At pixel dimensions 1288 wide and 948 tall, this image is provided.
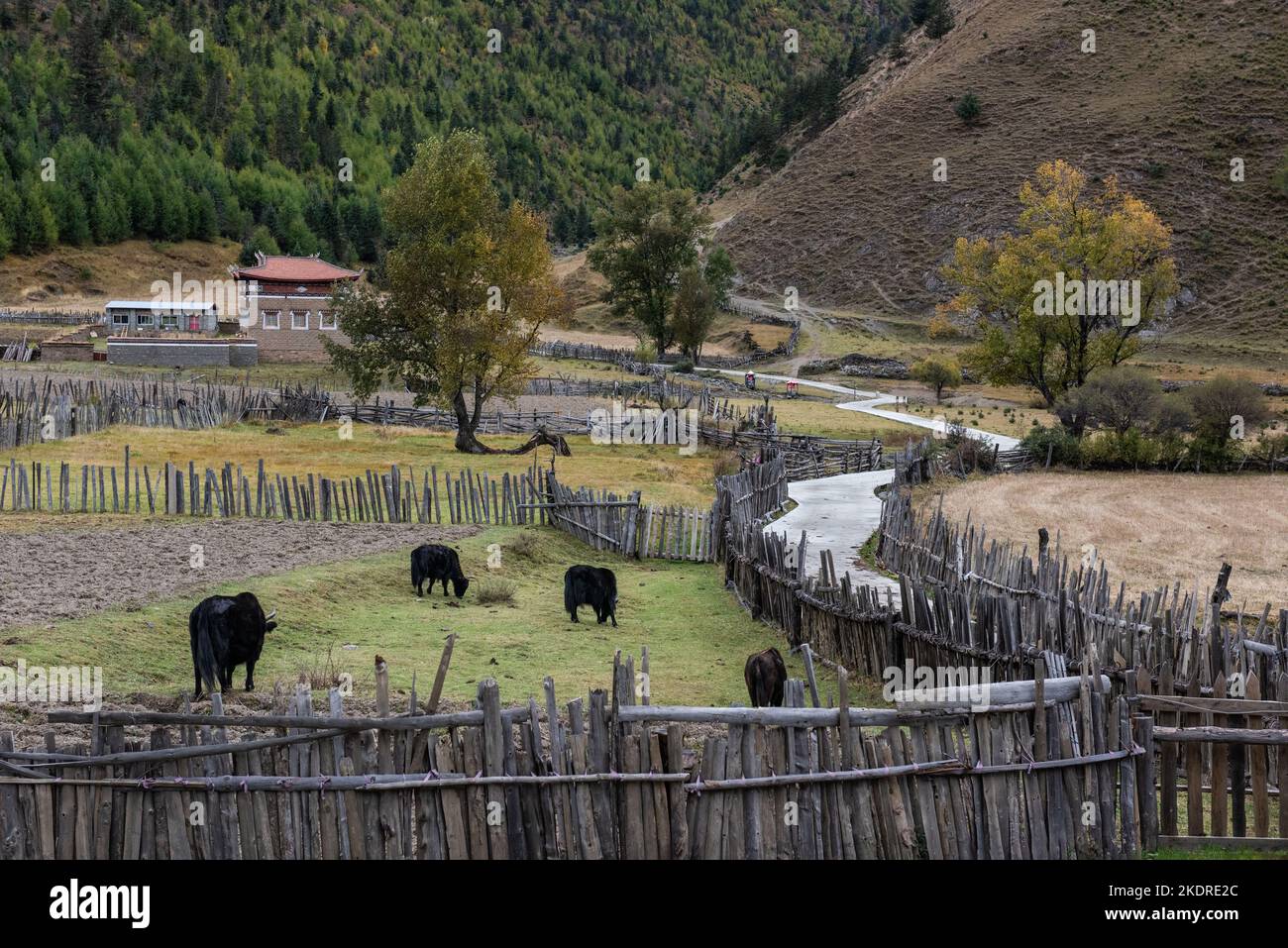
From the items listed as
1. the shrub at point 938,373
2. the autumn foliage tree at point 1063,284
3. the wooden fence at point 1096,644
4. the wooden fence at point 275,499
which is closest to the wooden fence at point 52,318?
the shrub at point 938,373

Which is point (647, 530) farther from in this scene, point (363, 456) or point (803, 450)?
point (803, 450)

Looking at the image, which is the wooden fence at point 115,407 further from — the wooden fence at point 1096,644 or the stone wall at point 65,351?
the wooden fence at point 1096,644

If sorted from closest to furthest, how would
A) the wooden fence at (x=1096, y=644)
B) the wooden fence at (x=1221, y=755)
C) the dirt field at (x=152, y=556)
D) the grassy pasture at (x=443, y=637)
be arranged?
1. the wooden fence at (x=1221, y=755)
2. the wooden fence at (x=1096, y=644)
3. the grassy pasture at (x=443, y=637)
4. the dirt field at (x=152, y=556)

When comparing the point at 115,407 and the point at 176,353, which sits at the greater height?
the point at 176,353

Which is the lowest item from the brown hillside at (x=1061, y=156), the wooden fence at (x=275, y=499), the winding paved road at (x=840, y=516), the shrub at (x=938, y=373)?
the winding paved road at (x=840, y=516)

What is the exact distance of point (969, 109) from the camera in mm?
106500

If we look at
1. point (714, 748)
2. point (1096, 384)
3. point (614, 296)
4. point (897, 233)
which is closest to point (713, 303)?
point (614, 296)

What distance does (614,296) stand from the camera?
85062 mm

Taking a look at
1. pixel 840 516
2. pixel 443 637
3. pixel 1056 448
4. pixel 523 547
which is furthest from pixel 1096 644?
pixel 1056 448

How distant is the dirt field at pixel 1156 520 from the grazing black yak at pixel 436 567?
819 cm

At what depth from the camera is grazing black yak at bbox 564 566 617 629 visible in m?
18.1

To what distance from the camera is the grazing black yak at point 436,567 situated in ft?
63.1

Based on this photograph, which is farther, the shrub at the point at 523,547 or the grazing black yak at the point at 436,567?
the shrub at the point at 523,547

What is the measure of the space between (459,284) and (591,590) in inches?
1009
